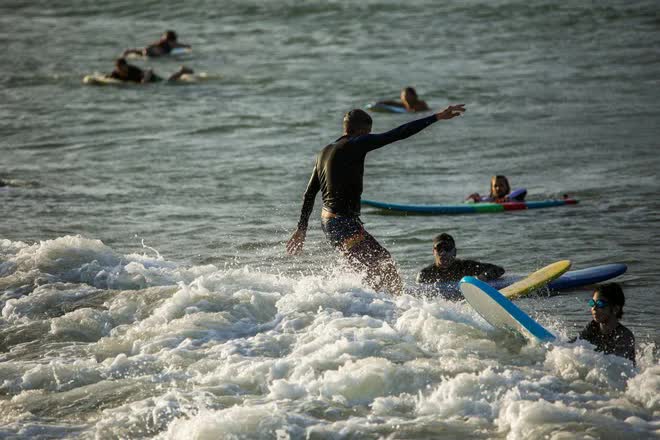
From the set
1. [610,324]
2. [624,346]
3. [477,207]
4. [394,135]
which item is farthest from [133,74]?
[624,346]

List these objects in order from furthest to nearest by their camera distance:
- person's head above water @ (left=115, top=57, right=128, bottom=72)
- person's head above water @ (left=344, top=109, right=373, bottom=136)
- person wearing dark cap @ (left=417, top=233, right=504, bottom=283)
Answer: person's head above water @ (left=115, top=57, right=128, bottom=72) → person wearing dark cap @ (left=417, top=233, right=504, bottom=283) → person's head above water @ (left=344, top=109, right=373, bottom=136)

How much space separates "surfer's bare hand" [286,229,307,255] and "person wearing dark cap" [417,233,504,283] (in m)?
1.27

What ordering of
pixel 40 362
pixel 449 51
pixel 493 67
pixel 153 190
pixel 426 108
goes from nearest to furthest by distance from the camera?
pixel 40 362 < pixel 153 190 < pixel 426 108 < pixel 493 67 < pixel 449 51

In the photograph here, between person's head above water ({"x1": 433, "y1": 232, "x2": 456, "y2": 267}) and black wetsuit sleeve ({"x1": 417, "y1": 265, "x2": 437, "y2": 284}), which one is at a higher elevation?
person's head above water ({"x1": 433, "y1": 232, "x2": 456, "y2": 267})

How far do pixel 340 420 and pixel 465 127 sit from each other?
571 inches

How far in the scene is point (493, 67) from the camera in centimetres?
2700

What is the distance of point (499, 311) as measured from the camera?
775 centimetres

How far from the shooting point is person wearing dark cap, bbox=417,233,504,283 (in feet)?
30.9

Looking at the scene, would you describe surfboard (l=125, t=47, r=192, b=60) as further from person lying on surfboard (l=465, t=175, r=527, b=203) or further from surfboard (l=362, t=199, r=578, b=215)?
person lying on surfboard (l=465, t=175, r=527, b=203)

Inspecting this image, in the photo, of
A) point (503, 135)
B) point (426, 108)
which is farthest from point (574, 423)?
point (426, 108)

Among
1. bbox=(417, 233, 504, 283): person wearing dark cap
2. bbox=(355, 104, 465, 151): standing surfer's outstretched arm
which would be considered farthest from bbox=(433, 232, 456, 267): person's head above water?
bbox=(355, 104, 465, 151): standing surfer's outstretched arm

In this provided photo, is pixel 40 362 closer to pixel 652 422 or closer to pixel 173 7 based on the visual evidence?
pixel 652 422

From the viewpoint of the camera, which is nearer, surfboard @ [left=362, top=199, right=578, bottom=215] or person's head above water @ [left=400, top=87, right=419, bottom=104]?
surfboard @ [left=362, top=199, right=578, bottom=215]

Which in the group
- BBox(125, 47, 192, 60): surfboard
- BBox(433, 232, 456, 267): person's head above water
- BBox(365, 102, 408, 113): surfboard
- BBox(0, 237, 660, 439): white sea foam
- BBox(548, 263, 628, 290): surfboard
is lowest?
BBox(548, 263, 628, 290): surfboard
